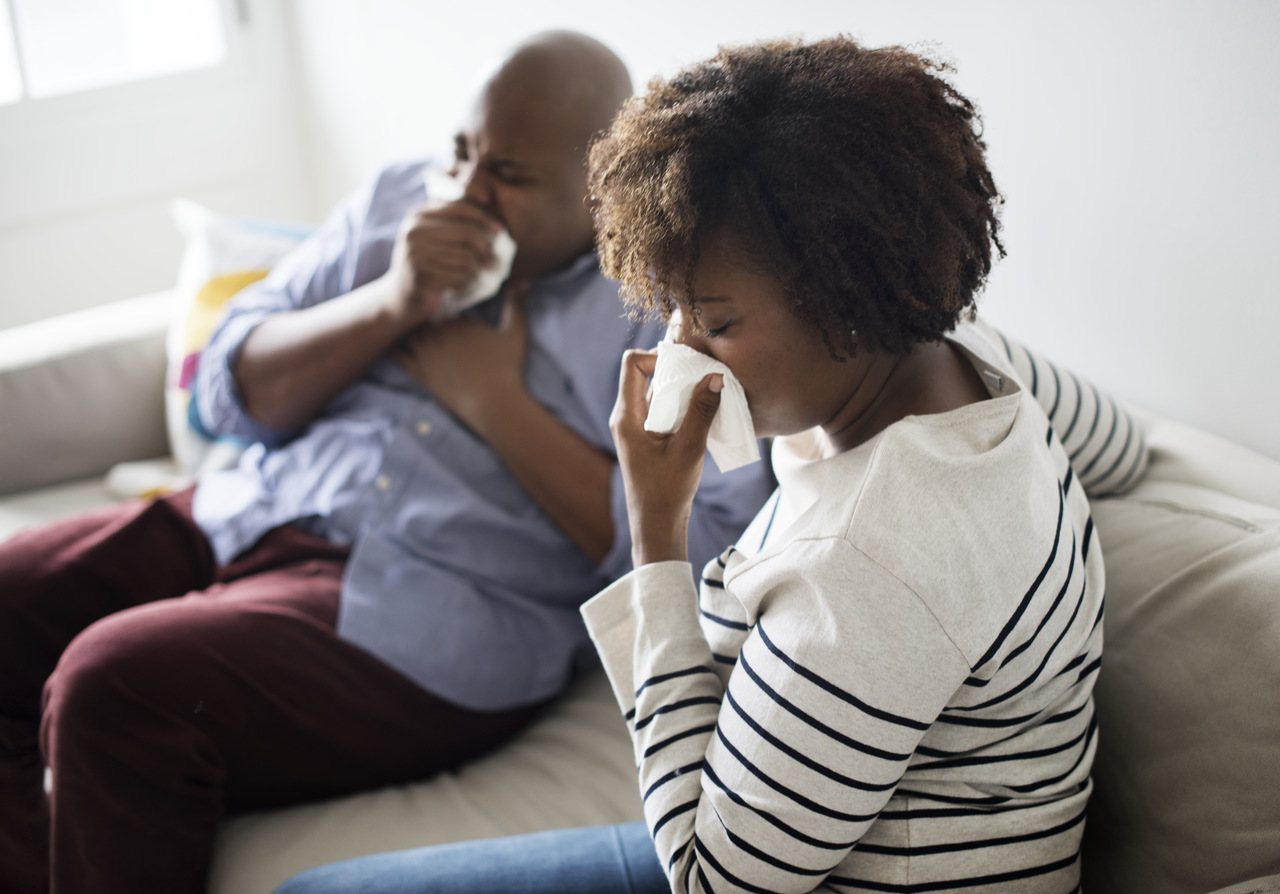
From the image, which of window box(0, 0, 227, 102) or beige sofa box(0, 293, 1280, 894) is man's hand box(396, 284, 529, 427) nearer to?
beige sofa box(0, 293, 1280, 894)

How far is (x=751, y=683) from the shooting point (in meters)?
0.71

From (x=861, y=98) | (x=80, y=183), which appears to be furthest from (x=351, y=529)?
(x=80, y=183)

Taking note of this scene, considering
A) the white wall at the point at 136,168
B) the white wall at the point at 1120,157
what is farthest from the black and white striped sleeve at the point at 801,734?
the white wall at the point at 136,168

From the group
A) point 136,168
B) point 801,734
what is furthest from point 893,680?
point 136,168

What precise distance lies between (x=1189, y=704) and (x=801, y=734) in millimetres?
379

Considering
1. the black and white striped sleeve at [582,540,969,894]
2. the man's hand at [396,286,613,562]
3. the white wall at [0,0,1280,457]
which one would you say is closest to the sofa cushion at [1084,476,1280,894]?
the white wall at [0,0,1280,457]

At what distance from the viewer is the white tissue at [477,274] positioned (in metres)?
1.31

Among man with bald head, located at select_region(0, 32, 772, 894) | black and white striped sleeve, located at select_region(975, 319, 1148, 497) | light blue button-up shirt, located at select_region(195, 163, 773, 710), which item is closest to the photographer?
black and white striped sleeve, located at select_region(975, 319, 1148, 497)

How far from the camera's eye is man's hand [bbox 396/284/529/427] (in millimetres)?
1354

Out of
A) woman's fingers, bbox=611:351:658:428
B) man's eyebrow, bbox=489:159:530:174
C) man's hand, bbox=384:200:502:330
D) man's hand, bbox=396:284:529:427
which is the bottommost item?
man's hand, bbox=396:284:529:427

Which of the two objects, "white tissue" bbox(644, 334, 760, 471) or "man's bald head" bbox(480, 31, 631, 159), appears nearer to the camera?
"white tissue" bbox(644, 334, 760, 471)

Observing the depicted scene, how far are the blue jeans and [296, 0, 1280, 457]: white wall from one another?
78cm

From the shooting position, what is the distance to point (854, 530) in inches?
26.7

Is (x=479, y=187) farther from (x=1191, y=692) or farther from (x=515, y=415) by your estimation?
(x=1191, y=692)
